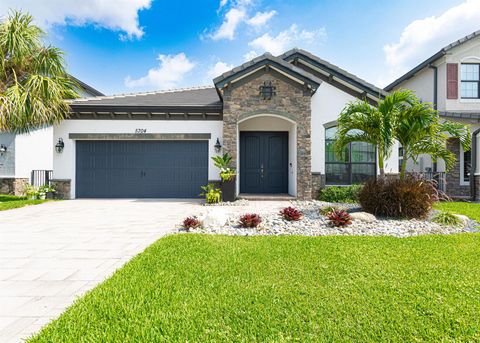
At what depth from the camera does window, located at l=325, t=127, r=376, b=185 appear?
10781 mm

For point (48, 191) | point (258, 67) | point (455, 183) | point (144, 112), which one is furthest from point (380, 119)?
point (48, 191)

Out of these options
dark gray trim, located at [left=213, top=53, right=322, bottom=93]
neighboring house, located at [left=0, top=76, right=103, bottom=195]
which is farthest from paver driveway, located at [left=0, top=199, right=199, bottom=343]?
neighboring house, located at [left=0, top=76, right=103, bottom=195]

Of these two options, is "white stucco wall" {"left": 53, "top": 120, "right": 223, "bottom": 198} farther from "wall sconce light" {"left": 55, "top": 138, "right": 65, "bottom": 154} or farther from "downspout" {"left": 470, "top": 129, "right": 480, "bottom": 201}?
"downspout" {"left": 470, "top": 129, "right": 480, "bottom": 201}

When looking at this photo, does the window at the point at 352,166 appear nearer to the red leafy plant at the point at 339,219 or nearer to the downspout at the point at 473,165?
the downspout at the point at 473,165

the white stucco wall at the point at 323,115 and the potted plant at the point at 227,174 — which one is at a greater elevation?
the white stucco wall at the point at 323,115

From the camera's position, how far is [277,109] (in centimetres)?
999

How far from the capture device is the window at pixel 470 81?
1222 cm

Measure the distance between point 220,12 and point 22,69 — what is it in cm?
891

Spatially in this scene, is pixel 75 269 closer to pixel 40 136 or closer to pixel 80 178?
pixel 80 178

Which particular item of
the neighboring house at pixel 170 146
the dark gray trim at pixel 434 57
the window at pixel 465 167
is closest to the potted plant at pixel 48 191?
the neighboring house at pixel 170 146

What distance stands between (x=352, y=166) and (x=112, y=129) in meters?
10.6

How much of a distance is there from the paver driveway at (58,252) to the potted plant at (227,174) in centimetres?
201

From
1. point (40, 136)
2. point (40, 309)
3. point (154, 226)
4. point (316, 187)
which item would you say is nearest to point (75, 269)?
point (40, 309)

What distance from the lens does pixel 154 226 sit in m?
5.89
